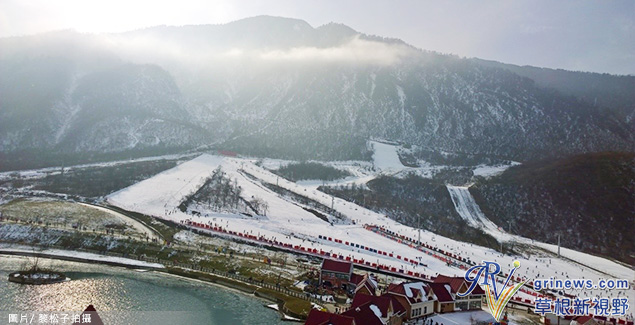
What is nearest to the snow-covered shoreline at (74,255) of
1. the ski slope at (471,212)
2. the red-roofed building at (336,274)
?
the red-roofed building at (336,274)

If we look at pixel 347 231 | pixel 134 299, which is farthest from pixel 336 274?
pixel 347 231

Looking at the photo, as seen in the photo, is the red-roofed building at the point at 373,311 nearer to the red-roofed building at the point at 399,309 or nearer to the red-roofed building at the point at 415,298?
the red-roofed building at the point at 399,309

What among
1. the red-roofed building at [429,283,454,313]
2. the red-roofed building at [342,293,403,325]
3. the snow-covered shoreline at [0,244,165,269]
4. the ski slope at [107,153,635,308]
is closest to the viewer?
the red-roofed building at [342,293,403,325]

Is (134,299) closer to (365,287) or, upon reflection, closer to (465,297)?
(365,287)

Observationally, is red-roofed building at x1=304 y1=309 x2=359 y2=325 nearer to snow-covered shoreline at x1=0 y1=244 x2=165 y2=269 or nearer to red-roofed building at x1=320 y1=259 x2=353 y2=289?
red-roofed building at x1=320 y1=259 x2=353 y2=289

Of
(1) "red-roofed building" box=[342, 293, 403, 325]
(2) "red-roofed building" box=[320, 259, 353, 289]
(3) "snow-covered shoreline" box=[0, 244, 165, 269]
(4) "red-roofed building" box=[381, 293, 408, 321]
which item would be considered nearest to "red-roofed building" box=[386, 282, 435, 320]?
(4) "red-roofed building" box=[381, 293, 408, 321]

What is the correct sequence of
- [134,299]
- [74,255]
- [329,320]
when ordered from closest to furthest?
1. [329,320]
2. [134,299]
3. [74,255]
